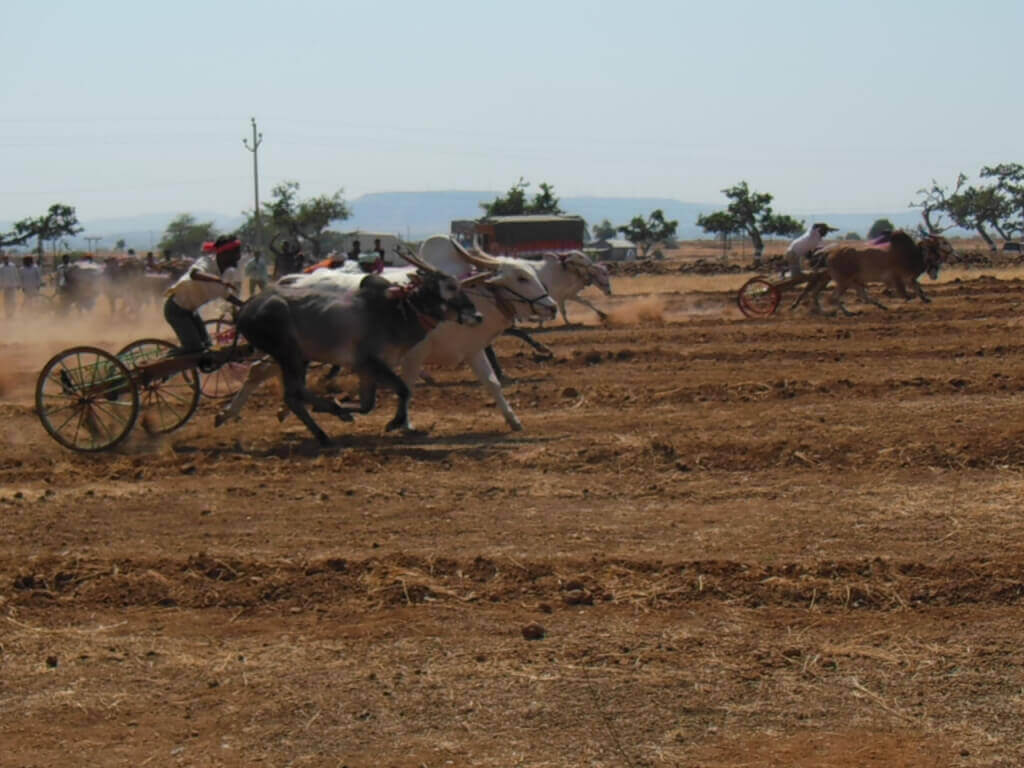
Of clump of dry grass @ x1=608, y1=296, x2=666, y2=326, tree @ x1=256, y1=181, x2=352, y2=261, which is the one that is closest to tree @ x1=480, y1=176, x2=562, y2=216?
tree @ x1=256, y1=181, x2=352, y2=261

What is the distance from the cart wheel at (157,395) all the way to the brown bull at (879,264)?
13943mm

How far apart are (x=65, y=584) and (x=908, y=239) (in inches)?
773

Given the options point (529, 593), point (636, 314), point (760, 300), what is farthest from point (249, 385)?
point (760, 300)

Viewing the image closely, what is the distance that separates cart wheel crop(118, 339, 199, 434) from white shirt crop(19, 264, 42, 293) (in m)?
18.4

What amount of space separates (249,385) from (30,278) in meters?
19.3

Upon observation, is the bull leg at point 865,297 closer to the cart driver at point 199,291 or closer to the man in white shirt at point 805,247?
the man in white shirt at point 805,247

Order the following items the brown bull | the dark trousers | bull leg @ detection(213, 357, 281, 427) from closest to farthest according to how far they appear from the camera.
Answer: the dark trousers, bull leg @ detection(213, 357, 281, 427), the brown bull

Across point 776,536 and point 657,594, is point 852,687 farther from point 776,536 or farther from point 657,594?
point 776,536

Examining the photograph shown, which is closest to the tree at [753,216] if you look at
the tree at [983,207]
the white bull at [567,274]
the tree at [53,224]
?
the tree at [983,207]

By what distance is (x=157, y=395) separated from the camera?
506 inches

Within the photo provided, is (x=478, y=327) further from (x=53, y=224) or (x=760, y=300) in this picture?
(x=53, y=224)

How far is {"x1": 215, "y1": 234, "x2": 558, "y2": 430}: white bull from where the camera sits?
1300 cm

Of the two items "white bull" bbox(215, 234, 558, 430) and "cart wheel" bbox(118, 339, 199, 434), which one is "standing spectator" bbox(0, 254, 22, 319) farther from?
"white bull" bbox(215, 234, 558, 430)

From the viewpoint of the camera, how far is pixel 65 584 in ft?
26.2
